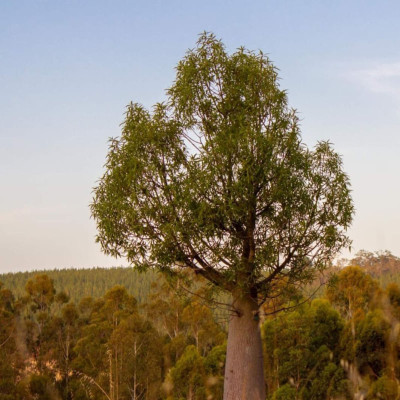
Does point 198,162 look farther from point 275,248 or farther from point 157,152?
point 275,248

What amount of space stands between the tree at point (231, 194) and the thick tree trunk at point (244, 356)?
0.03 metres

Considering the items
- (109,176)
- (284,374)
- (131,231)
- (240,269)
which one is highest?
(109,176)

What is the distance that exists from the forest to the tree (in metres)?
1.32

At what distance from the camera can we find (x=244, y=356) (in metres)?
15.4

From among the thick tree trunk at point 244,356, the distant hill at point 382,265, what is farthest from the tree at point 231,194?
the distant hill at point 382,265

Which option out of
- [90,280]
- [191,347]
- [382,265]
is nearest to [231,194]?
[191,347]

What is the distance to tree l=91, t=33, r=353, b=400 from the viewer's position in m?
15.1

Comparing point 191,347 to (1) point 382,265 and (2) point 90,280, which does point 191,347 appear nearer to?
(1) point 382,265

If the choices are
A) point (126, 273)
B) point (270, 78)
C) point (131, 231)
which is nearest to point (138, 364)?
point (131, 231)

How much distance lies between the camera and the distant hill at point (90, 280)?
410 ft

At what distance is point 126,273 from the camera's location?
151m

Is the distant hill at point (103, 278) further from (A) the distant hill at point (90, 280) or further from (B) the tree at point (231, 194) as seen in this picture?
(B) the tree at point (231, 194)

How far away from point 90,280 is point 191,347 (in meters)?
116

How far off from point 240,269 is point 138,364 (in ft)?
76.1
